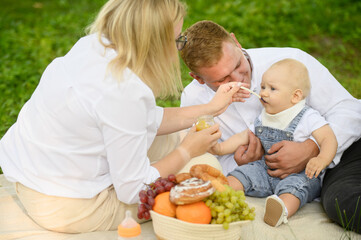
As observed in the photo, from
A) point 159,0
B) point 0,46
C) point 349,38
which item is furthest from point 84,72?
point 349,38

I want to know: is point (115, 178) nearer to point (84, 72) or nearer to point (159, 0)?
point (84, 72)

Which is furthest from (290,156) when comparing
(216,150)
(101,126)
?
(101,126)

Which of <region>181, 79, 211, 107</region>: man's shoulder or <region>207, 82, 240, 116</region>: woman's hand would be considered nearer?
<region>207, 82, 240, 116</region>: woman's hand

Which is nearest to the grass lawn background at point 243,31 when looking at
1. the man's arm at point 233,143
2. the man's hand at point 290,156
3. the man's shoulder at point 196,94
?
the man's shoulder at point 196,94

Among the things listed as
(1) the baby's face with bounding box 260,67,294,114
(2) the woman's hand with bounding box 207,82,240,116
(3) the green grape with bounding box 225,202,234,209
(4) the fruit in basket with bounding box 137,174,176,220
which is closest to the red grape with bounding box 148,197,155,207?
(4) the fruit in basket with bounding box 137,174,176,220

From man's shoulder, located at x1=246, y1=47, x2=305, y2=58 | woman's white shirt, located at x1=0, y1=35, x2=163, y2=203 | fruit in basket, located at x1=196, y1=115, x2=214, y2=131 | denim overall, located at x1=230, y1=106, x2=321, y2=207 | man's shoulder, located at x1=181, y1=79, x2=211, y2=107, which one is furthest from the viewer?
man's shoulder, located at x1=181, y1=79, x2=211, y2=107

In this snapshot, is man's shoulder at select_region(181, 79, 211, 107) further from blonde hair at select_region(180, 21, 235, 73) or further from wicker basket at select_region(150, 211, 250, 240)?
wicker basket at select_region(150, 211, 250, 240)

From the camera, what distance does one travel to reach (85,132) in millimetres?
2828

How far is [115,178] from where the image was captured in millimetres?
2852

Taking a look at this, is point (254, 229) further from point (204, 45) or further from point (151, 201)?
point (204, 45)

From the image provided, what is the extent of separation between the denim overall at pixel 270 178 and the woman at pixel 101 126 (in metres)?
0.52

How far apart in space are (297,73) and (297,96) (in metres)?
0.17

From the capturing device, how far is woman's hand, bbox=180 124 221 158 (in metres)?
3.16

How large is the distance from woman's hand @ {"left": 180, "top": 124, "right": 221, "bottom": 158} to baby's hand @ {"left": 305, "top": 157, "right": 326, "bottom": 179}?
0.64 meters
